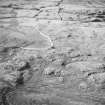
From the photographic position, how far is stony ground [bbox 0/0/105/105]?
1517 millimetres

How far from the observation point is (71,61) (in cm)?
194

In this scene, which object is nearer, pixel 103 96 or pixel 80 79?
pixel 103 96

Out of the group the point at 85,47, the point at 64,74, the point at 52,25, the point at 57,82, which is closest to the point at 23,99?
the point at 57,82

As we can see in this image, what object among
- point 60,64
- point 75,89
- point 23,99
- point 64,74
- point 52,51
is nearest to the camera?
point 23,99

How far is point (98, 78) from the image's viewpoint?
167 cm

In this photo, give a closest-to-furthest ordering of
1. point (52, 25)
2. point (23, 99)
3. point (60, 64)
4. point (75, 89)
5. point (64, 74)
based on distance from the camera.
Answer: point (23, 99)
point (75, 89)
point (64, 74)
point (60, 64)
point (52, 25)

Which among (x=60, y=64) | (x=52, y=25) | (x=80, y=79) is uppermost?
(x=52, y=25)

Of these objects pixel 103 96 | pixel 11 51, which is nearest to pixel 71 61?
pixel 103 96

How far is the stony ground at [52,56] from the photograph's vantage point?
1517 mm

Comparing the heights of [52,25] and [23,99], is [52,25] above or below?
above

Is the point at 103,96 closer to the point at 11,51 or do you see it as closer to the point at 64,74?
the point at 64,74

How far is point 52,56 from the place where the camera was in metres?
2.02

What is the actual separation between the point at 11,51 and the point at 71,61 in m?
0.70

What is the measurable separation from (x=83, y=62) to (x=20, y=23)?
4.56 feet
